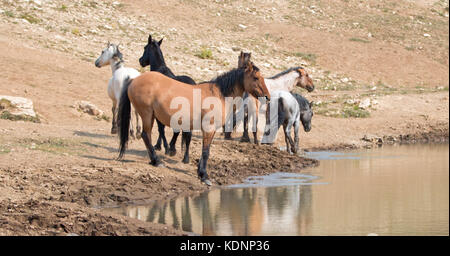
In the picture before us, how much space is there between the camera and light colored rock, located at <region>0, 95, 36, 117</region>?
14742 mm

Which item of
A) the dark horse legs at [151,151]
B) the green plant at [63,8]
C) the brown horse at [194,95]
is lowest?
the dark horse legs at [151,151]

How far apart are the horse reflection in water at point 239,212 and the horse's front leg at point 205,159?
0.39m

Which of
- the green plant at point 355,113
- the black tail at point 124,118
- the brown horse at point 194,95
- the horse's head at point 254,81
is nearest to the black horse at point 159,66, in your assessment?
the black tail at point 124,118

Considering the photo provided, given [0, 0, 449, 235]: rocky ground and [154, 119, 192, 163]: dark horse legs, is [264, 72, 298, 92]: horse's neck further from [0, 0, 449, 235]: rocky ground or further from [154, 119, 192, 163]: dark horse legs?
[154, 119, 192, 163]: dark horse legs

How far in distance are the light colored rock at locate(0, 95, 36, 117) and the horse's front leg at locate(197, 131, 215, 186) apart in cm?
553

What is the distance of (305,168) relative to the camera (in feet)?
42.2

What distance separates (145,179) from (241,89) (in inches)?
78.6

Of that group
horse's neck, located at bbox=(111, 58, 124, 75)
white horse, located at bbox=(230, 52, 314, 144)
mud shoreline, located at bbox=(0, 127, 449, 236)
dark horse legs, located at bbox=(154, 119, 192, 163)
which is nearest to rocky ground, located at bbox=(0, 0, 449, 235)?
mud shoreline, located at bbox=(0, 127, 449, 236)

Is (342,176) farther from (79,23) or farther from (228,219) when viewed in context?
(79,23)

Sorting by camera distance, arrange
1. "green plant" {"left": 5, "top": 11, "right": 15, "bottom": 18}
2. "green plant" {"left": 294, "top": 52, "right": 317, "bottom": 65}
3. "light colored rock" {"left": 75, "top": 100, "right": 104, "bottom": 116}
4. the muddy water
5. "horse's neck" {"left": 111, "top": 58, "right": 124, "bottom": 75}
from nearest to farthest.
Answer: the muddy water, "horse's neck" {"left": 111, "top": 58, "right": 124, "bottom": 75}, "light colored rock" {"left": 75, "top": 100, "right": 104, "bottom": 116}, "green plant" {"left": 5, "top": 11, "right": 15, "bottom": 18}, "green plant" {"left": 294, "top": 52, "right": 317, "bottom": 65}

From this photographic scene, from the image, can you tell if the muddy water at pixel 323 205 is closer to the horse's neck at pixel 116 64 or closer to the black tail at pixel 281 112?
the black tail at pixel 281 112

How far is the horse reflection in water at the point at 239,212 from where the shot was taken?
8.36m

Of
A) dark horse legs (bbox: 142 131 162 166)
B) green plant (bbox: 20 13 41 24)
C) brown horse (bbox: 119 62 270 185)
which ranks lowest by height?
dark horse legs (bbox: 142 131 162 166)

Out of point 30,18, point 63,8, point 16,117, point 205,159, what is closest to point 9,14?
point 30,18
